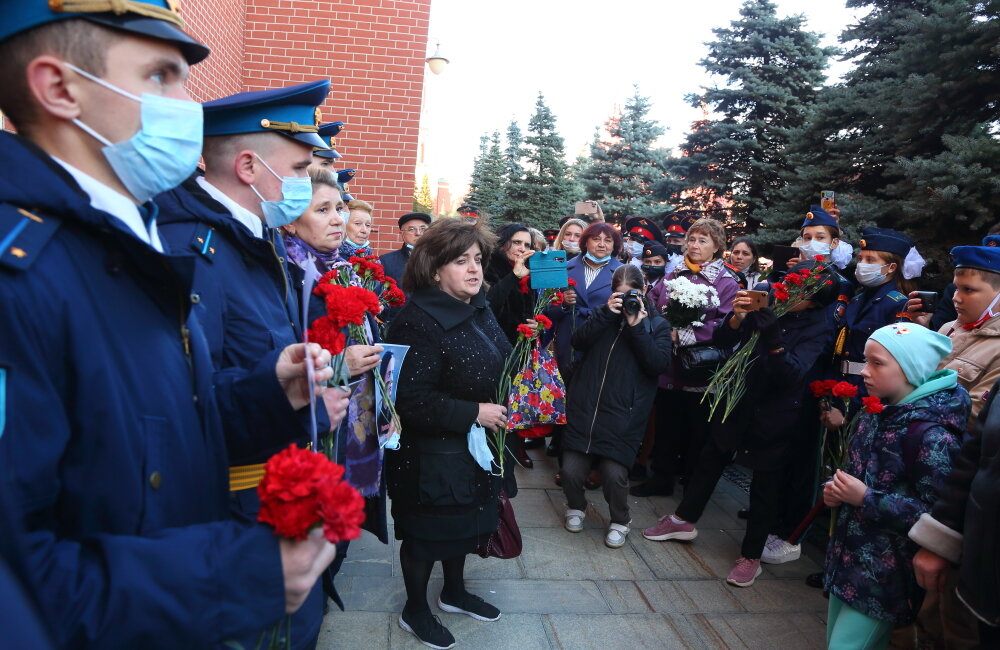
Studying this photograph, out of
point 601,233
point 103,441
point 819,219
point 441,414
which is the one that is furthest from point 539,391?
point 103,441

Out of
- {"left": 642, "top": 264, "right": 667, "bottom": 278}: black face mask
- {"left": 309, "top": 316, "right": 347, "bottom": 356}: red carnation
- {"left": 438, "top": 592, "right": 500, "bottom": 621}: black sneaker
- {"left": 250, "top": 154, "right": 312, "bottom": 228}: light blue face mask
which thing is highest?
{"left": 250, "top": 154, "right": 312, "bottom": 228}: light blue face mask

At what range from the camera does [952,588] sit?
103 inches

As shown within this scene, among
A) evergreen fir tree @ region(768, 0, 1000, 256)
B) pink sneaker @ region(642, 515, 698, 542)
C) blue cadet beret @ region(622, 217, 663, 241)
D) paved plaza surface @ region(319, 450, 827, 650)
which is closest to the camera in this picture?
paved plaza surface @ region(319, 450, 827, 650)

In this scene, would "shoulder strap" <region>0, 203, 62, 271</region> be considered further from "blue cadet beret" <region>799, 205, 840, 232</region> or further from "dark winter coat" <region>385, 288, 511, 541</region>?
"blue cadet beret" <region>799, 205, 840, 232</region>

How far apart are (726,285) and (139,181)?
17.3 ft

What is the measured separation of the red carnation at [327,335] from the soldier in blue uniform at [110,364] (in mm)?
650

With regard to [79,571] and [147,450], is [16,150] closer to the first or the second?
[147,450]

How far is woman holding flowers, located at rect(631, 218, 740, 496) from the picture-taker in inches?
221

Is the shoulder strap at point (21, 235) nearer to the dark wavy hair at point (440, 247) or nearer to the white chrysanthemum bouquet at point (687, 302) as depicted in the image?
the dark wavy hair at point (440, 247)

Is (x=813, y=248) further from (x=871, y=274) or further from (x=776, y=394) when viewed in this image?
(x=776, y=394)

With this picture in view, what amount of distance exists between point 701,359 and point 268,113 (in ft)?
13.1

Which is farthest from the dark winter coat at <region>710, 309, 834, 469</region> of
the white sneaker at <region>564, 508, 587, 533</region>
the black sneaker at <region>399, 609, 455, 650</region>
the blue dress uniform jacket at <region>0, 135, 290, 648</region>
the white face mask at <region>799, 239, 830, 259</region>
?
the blue dress uniform jacket at <region>0, 135, 290, 648</region>

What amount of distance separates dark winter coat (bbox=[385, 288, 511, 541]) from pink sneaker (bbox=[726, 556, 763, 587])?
79.6 inches

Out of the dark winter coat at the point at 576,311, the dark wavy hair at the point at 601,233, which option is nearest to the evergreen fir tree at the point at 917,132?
Answer: the dark wavy hair at the point at 601,233
